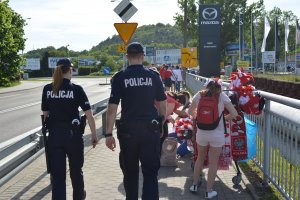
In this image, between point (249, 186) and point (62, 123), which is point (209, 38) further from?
point (62, 123)

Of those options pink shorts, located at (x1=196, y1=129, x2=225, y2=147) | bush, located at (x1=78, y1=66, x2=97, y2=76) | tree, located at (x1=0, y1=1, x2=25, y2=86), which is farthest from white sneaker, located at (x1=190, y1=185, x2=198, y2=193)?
bush, located at (x1=78, y1=66, x2=97, y2=76)

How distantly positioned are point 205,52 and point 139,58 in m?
18.9

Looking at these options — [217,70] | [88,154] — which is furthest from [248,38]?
[88,154]

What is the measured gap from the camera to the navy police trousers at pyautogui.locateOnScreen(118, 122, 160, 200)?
4.67m

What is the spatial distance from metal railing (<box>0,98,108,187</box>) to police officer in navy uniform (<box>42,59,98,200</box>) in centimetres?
52

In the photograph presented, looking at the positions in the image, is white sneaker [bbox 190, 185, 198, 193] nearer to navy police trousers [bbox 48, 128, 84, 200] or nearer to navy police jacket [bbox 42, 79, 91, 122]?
navy police trousers [bbox 48, 128, 84, 200]

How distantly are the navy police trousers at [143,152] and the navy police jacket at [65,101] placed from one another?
64 cm

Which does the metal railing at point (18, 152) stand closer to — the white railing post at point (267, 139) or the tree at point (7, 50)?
the white railing post at point (267, 139)

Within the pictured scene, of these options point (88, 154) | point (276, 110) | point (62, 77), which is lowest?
point (88, 154)

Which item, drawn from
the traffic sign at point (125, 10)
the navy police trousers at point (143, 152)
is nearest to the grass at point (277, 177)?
the navy police trousers at point (143, 152)

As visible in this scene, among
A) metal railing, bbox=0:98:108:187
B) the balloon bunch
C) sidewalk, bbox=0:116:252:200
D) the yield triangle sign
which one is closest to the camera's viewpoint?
metal railing, bbox=0:98:108:187

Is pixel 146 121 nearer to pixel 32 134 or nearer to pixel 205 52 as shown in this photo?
pixel 32 134

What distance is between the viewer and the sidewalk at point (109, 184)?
5.89 m

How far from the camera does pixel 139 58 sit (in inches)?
189
